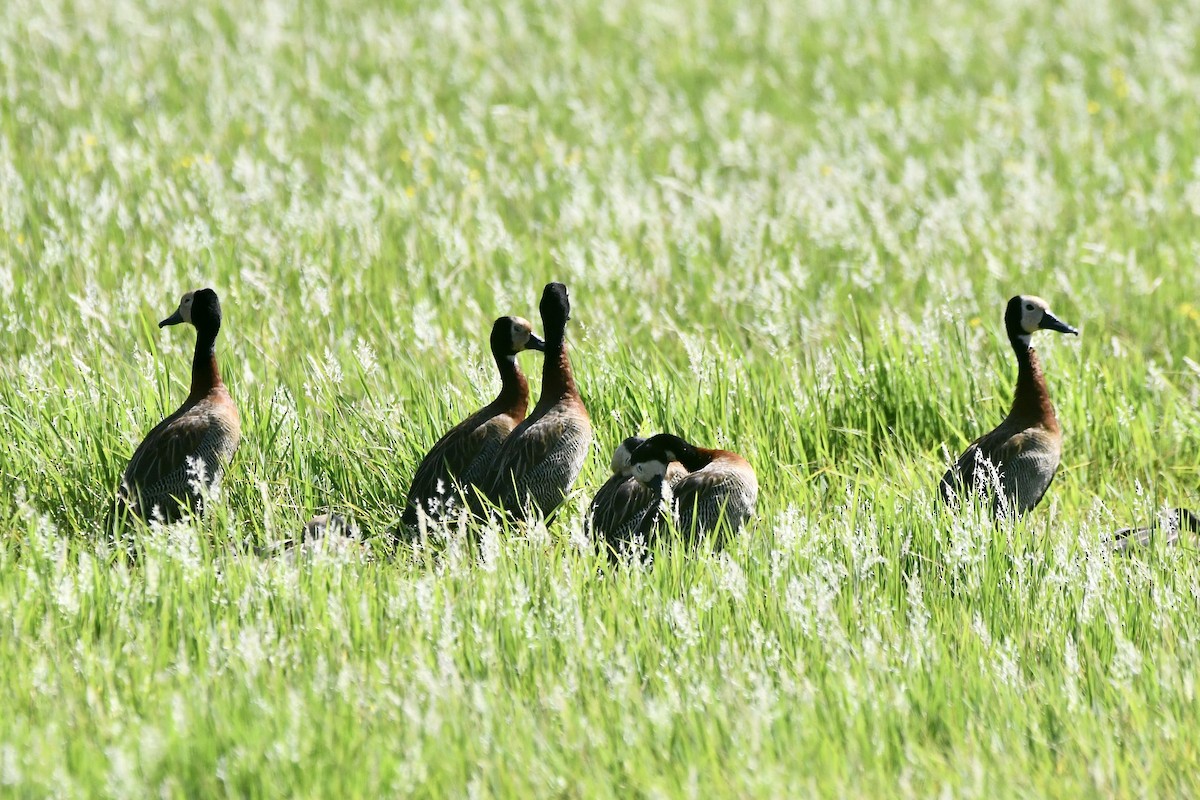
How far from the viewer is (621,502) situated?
20.3 feet

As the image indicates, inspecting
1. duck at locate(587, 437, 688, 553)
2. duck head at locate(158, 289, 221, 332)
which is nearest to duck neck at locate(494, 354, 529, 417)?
duck at locate(587, 437, 688, 553)

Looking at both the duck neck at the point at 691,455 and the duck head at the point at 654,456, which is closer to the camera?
the duck head at the point at 654,456

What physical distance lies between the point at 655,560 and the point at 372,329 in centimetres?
356

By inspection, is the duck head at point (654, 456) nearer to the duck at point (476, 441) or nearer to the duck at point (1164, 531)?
the duck at point (476, 441)

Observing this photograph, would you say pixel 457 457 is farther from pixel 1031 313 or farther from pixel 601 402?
pixel 1031 313

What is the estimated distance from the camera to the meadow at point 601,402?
4.34m

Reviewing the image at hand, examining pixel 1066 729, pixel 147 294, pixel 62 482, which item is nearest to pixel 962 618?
pixel 1066 729

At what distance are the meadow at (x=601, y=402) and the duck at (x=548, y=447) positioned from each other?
222mm

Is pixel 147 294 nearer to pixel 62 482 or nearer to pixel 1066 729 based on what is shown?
pixel 62 482

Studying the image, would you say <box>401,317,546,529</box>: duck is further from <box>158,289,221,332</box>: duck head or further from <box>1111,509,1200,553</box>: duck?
<box>1111,509,1200,553</box>: duck

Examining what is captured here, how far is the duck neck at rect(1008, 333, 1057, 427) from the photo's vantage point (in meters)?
6.53

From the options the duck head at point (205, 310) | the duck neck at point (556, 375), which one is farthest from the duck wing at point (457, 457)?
the duck head at point (205, 310)

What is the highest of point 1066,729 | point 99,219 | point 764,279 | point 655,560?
point 99,219

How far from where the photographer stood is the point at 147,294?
849 centimetres
